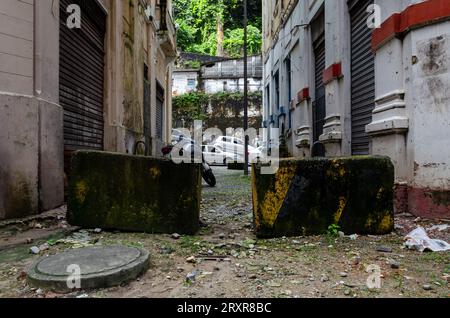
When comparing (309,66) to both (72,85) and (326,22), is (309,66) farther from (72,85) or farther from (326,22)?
(72,85)

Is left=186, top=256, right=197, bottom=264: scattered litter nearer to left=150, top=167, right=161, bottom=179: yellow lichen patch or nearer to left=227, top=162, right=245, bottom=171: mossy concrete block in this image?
left=150, top=167, right=161, bottom=179: yellow lichen patch

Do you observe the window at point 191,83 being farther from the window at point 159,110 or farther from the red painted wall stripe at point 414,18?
the red painted wall stripe at point 414,18

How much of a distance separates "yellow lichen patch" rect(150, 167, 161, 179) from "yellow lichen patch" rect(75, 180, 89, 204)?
0.70 meters

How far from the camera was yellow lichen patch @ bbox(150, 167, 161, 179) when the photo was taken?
3.96 m

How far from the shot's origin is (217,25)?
116 feet

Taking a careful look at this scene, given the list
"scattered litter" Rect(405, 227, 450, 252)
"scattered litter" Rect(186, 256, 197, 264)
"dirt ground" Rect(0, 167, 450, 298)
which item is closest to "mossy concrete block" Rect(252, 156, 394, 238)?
"dirt ground" Rect(0, 167, 450, 298)

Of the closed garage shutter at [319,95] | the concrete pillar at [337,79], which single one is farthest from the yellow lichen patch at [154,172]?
the closed garage shutter at [319,95]

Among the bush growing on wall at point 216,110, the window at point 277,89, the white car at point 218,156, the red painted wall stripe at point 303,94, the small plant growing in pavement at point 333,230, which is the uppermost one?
the bush growing on wall at point 216,110

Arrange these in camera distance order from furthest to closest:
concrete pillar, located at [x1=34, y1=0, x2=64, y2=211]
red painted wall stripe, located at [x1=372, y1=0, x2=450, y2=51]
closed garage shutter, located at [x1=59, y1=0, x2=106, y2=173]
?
1. closed garage shutter, located at [x1=59, y1=0, x2=106, y2=173]
2. concrete pillar, located at [x1=34, y1=0, x2=64, y2=211]
3. red painted wall stripe, located at [x1=372, y1=0, x2=450, y2=51]

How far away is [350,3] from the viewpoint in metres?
6.69

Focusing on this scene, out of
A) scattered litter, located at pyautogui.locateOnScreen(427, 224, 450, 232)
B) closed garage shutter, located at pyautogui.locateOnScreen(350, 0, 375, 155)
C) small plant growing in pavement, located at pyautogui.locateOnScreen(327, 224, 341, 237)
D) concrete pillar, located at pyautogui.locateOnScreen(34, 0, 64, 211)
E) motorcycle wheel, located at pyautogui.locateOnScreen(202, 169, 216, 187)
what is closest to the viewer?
small plant growing in pavement, located at pyautogui.locateOnScreen(327, 224, 341, 237)

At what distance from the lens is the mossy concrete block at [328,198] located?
3.80 m

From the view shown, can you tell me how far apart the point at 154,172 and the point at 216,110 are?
25895 millimetres

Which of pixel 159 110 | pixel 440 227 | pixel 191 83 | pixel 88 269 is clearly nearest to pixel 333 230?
pixel 440 227
